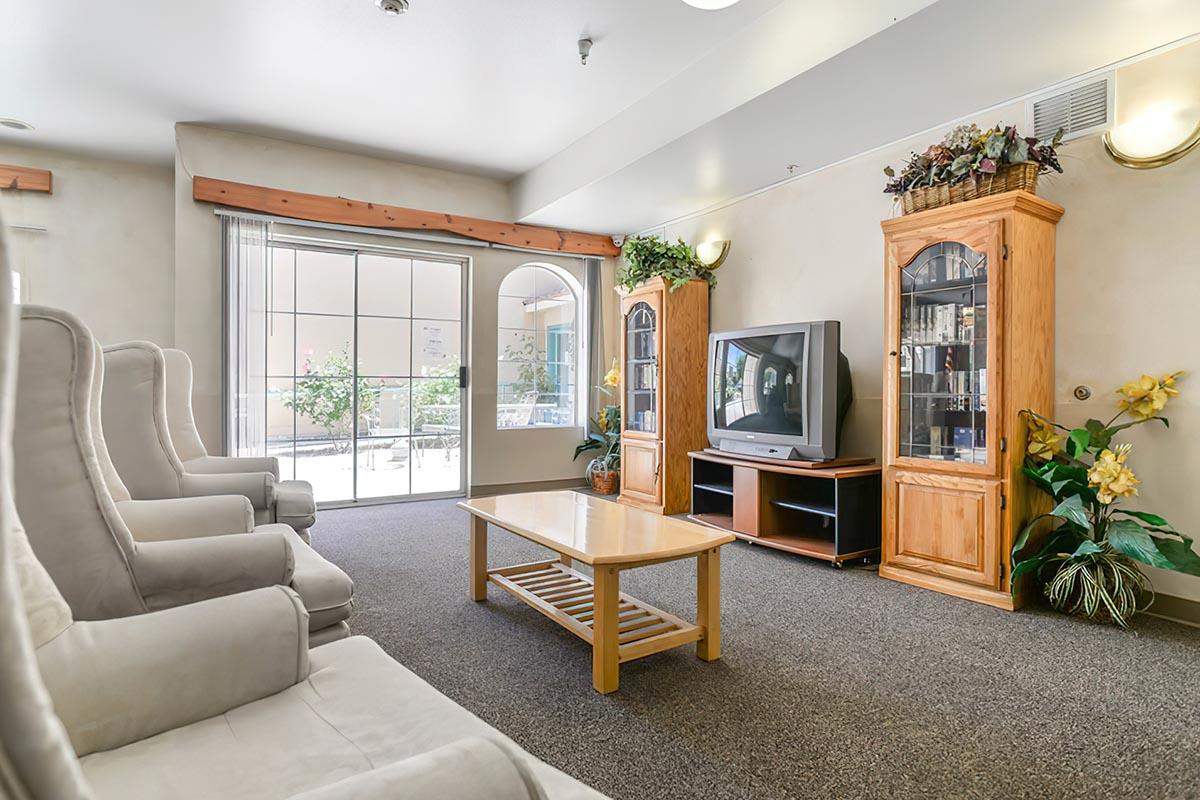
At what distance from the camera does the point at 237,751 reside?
101 cm

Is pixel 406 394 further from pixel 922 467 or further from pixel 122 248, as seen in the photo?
pixel 922 467

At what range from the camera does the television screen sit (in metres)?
3.95

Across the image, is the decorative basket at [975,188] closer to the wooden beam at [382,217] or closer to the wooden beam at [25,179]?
the wooden beam at [382,217]

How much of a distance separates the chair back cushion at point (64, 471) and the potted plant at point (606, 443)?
471cm

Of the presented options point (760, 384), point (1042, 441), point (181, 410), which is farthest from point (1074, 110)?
point (181, 410)

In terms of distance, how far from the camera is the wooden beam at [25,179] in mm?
4660

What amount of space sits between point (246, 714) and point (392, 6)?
3.16m

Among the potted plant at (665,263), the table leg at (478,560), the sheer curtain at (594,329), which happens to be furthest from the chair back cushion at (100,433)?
the sheer curtain at (594,329)

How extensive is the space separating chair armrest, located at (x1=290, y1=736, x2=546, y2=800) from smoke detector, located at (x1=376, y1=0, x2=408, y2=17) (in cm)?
338

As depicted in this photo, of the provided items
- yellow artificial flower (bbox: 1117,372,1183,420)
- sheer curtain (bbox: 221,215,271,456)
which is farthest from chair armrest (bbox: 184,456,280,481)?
yellow artificial flower (bbox: 1117,372,1183,420)

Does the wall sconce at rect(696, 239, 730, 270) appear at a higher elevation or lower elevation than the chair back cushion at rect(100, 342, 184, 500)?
higher

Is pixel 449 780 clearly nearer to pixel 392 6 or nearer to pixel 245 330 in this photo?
pixel 392 6

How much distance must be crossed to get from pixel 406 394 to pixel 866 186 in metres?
3.90

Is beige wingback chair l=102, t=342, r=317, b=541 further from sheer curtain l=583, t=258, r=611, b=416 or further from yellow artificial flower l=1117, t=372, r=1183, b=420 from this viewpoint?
yellow artificial flower l=1117, t=372, r=1183, b=420
